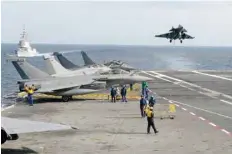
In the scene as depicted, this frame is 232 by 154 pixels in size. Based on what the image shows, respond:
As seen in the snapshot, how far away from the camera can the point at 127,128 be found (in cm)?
2616

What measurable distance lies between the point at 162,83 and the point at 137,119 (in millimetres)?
29263

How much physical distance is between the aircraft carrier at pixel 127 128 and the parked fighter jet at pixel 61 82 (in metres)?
1.20

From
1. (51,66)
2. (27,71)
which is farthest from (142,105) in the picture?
(51,66)

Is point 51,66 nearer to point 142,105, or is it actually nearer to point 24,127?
point 142,105

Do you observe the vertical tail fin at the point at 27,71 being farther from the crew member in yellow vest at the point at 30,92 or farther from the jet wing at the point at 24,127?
the jet wing at the point at 24,127

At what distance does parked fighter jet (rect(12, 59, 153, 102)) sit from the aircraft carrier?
1.20 meters

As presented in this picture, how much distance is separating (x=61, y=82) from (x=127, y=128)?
636 inches

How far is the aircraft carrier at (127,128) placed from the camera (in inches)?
810

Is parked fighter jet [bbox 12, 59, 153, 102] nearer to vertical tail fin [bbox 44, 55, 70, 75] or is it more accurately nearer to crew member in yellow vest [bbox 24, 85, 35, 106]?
crew member in yellow vest [bbox 24, 85, 35, 106]

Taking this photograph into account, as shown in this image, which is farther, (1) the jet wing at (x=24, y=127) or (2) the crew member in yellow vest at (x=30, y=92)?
(2) the crew member in yellow vest at (x=30, y=92)

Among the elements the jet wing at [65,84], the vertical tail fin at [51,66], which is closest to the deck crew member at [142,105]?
the jet wing at [65,84]

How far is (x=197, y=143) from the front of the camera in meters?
21.7

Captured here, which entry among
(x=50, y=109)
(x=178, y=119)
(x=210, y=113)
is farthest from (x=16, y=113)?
(x=210, y=113)

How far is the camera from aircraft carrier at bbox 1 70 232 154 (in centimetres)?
2058
